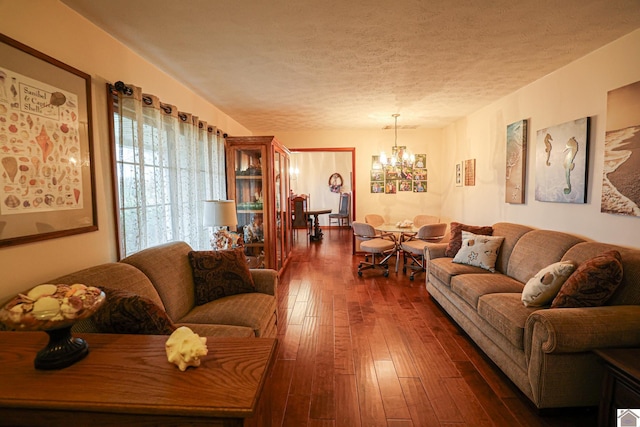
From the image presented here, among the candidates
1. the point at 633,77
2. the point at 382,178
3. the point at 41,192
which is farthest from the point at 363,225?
the point at 41,192

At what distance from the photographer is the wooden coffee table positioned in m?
0.91

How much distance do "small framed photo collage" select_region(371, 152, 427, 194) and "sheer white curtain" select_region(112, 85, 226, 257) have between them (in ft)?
11.5

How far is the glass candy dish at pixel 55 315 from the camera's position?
3.17ft

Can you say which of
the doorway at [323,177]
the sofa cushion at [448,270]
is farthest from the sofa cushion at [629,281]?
the doorway at [323,177]


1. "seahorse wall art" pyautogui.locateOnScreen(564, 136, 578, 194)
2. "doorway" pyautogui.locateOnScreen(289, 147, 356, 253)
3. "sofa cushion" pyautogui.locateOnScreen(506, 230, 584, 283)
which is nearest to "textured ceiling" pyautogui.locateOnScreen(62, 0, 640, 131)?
"seahorse wall art" pyautogui.locateOnScreen(564, 136, 578, 194)

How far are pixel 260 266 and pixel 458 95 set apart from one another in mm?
3438

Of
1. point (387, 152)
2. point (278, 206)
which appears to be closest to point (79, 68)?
point (278, 206)

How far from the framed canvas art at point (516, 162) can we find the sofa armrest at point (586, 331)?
1980mm

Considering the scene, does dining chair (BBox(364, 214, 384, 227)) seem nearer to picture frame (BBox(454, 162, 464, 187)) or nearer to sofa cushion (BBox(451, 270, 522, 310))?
picture frame (BBox(454, 162, 464, 187))

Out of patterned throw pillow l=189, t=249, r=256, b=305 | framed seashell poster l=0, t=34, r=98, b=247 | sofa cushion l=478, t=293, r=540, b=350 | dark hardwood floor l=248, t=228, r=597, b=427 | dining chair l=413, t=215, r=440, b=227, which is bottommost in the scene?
dark hardwood floor l=248, t=228, r=597, b=427

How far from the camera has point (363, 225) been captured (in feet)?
16.2

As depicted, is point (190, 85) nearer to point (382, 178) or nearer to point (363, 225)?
point (363, 225)

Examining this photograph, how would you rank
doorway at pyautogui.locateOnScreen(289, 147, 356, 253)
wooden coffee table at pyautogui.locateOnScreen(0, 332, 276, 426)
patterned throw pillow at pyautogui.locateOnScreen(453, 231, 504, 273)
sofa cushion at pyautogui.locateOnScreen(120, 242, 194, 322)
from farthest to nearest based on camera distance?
doorway at pyautogui.locateOnScreen(289, 147, 356, 253) → patterned throw pillow at pyautogui.locateOnScreen(453, 231, 504, 273) → sofa cushion at pyautogui.locateOnScreen(120, 242, 194, 322) → wooden coffee table at pyautogui.locateOnScreen(0, 332, 276, 426)

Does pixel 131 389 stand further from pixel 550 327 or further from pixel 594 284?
pixel 594 284
